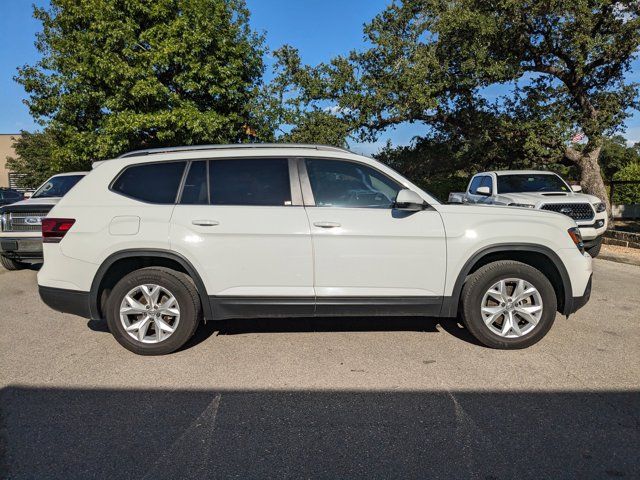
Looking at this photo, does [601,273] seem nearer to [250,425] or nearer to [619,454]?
[619,454]

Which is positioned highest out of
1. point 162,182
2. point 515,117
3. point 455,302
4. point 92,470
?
point 515,117

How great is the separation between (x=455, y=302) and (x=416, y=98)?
10.3 meters

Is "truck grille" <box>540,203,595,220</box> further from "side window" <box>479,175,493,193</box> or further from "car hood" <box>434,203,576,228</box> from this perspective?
"car hood" <box>434,203,576,228</box>

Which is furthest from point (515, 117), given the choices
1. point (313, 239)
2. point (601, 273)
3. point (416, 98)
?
point (313, 239)

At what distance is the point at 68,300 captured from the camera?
3.91m

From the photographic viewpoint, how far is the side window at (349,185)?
3.92 m

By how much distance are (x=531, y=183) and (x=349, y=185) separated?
7640 mm

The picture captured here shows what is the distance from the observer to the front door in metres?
3.78

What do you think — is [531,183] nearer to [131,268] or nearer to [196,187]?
[196,187]

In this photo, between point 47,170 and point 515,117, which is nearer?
point 515,117

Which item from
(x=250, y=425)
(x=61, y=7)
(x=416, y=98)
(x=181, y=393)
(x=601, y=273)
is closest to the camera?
(x=250, y=425)

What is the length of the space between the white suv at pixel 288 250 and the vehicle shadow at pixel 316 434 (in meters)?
0.84

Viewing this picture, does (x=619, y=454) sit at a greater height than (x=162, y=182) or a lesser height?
lesser

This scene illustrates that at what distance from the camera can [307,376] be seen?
11.4 feet
